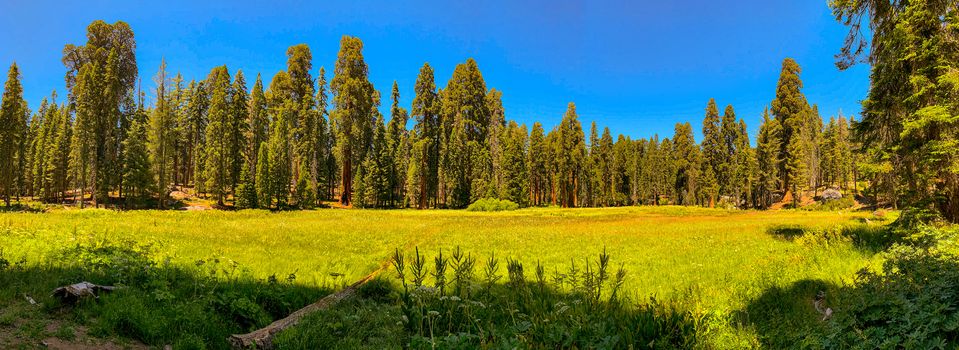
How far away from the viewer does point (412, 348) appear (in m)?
4.20

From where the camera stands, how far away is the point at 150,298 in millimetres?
6789

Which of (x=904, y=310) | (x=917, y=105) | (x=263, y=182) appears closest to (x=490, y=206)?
(x=263, y=182)

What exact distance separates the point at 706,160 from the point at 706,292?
67.8m

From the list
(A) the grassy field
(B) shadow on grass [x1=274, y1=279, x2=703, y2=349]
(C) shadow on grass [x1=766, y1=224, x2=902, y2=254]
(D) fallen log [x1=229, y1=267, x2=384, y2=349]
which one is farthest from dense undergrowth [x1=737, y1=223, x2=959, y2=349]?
(D) fallen log [x1=229, y1=267, x2=384, y2=349]

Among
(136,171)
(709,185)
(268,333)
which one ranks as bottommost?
(268,333)

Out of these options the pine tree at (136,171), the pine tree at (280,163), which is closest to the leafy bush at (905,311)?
the pine tree at (280,163)

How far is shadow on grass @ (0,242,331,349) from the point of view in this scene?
230 inches

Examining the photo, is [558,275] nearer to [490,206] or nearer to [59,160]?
[490,206]

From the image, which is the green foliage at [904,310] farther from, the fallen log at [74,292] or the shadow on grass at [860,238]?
the fallen log at [74,292]

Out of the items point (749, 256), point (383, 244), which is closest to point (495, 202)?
point (383, 244)

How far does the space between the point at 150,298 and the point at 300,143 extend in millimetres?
45142

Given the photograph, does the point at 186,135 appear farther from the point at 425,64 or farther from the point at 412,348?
the point at 412,348

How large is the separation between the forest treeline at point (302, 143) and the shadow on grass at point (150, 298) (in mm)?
36223

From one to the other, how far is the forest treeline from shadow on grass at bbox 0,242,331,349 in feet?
119
